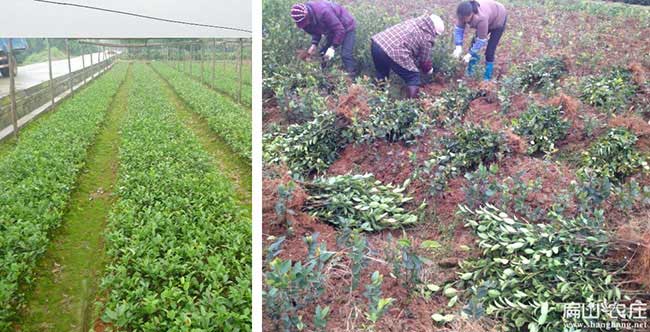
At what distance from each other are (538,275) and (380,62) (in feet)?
3.89

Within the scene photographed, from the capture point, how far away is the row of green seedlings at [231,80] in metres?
8.82

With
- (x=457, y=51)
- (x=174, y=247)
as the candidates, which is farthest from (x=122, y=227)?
(x=457, y=51)

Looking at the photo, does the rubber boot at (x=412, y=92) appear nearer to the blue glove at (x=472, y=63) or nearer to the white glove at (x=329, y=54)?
the blue glove at (x=472, y=63)

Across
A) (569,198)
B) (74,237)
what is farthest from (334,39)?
(74,237)

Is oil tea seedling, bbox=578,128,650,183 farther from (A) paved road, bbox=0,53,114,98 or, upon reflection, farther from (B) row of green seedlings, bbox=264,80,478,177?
(A) paved road, bbox=0,53,114,98

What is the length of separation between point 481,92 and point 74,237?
3.37 meters

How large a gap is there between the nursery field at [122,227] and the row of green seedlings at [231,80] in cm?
249

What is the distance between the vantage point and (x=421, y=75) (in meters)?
2.33

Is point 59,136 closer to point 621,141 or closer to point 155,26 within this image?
point 155,26

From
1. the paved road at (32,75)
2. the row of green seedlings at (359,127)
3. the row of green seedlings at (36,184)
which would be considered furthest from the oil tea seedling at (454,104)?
the paved road at (32,75)

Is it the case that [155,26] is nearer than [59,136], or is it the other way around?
[155,26]

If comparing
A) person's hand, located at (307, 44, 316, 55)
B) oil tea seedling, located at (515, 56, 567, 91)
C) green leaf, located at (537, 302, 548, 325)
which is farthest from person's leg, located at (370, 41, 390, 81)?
green leaf, located at (537, 302, 548, 325)

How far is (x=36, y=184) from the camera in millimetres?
4160

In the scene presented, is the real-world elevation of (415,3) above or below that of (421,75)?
above
